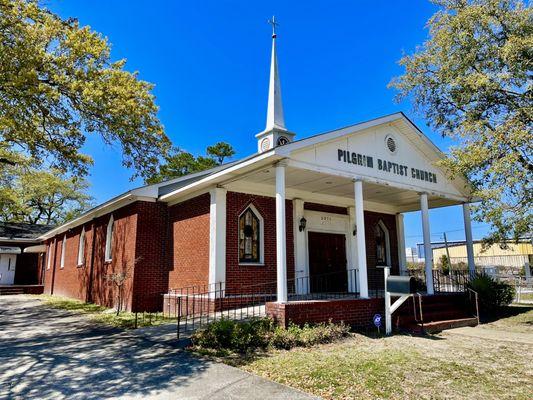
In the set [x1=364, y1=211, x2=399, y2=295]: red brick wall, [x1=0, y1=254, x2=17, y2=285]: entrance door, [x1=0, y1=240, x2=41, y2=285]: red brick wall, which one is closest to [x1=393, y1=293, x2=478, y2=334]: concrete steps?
[x1=364, y1=211, x2=399, y2=295]: red brick wall

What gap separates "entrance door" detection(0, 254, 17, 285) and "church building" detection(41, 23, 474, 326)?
54.2 ft

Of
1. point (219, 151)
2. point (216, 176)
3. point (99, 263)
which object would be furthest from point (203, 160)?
point (216, 176)

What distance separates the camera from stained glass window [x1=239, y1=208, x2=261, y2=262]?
41.5 feet

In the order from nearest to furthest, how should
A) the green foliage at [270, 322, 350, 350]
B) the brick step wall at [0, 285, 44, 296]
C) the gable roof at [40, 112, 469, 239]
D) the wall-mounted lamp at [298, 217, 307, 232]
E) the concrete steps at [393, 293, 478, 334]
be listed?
the green foliage at [270, 322, 350, 350] < the gable roof at [40, 112, 469, 239] < the concrete steps at [393, 293, 478, 334] < the wall-mounted lamp at [298, 217, 307, 232] < the brick step wall at [0, 285, 44, 296]

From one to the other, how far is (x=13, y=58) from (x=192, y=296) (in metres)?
7.84

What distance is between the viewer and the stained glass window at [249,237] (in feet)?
41.5

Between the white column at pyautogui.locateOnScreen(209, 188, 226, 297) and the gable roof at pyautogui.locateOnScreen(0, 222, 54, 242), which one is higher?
the gable roof at pyautogui.locateOnScreen(0, 222, 54, 242)

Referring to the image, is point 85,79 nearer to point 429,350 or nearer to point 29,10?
point 29,10

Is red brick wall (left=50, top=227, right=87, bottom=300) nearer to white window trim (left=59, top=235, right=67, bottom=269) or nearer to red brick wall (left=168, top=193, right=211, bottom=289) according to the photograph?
white window trim (left=59, top=235, right=67, bottom=269)

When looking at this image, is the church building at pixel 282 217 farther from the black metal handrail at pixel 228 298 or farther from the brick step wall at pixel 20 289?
the brick step wall at pixel 20 289

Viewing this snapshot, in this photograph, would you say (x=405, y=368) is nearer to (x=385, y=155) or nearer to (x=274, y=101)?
(x=385, y=155)

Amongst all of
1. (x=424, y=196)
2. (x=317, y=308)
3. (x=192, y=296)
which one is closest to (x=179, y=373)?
(x=317, y=308)

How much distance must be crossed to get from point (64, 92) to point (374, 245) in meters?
12.3

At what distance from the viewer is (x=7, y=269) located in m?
29.7
